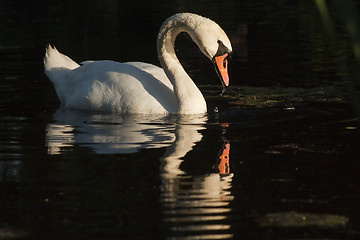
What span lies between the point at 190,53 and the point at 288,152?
8628 millimetres

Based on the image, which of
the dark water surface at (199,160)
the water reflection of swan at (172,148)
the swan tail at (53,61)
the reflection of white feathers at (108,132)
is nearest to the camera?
the dark water surface at (199,160)

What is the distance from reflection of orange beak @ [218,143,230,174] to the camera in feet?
22.0

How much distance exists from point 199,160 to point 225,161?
0.26 meters

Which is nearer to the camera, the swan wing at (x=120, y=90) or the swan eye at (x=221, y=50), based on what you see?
the swan eye at (x=221, y=50)

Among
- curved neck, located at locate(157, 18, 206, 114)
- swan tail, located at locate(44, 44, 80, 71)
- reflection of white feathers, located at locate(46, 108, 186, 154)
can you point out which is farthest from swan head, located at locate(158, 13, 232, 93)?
swan tail, located at locate(44, 44, 80, 71)

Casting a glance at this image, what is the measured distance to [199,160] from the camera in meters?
7.16

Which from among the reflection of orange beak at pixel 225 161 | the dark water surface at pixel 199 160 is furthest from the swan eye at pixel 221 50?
the reflection of orange beak at pixel 225 161

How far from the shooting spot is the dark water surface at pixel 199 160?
514 centimetres

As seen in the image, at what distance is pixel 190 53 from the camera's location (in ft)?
51.7

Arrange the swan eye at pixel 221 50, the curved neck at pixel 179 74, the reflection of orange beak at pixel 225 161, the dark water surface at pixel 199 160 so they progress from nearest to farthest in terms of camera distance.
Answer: the dark water surface at pixel 199 160
the reflection of orange beak at pixel 225 161
the swan eye at pixel 221 50
the curved neck at pixel 179 74

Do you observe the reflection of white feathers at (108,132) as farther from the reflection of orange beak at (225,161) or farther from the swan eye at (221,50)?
the swan eye at (221,50)

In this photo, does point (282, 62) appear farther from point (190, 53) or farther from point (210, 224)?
point (210, 224)

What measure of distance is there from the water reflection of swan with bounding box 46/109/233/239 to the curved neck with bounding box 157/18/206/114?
179 mm

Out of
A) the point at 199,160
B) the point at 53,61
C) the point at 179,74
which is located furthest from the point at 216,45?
the point at 53,61
